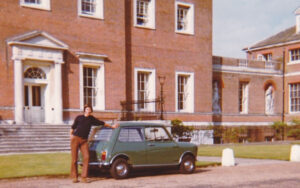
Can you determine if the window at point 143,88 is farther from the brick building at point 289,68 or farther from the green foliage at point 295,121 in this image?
the green foliage at point 295,121

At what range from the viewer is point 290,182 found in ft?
31.7

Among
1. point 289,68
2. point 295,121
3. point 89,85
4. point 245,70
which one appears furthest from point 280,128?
point 89,85

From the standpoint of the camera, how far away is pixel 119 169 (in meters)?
10.2

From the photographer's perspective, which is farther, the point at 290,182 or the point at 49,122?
the point at 49,122

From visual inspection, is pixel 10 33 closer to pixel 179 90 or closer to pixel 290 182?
pixel 179 90

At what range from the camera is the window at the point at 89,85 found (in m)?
22.4

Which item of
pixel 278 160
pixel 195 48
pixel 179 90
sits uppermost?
pixel 195 48

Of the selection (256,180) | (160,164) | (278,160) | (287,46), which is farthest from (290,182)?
(287,46)

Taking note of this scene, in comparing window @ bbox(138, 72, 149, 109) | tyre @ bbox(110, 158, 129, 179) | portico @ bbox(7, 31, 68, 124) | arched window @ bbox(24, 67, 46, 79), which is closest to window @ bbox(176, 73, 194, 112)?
window @ bbox(138, 72, 149, 109)

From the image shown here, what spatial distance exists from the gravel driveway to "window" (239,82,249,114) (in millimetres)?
19591

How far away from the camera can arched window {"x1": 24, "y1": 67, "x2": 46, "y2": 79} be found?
67.6 ft

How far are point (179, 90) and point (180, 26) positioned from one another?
4280 millimetres

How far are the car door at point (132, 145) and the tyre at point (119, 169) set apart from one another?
0.21 meters

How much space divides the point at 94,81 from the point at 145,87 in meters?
3.62
